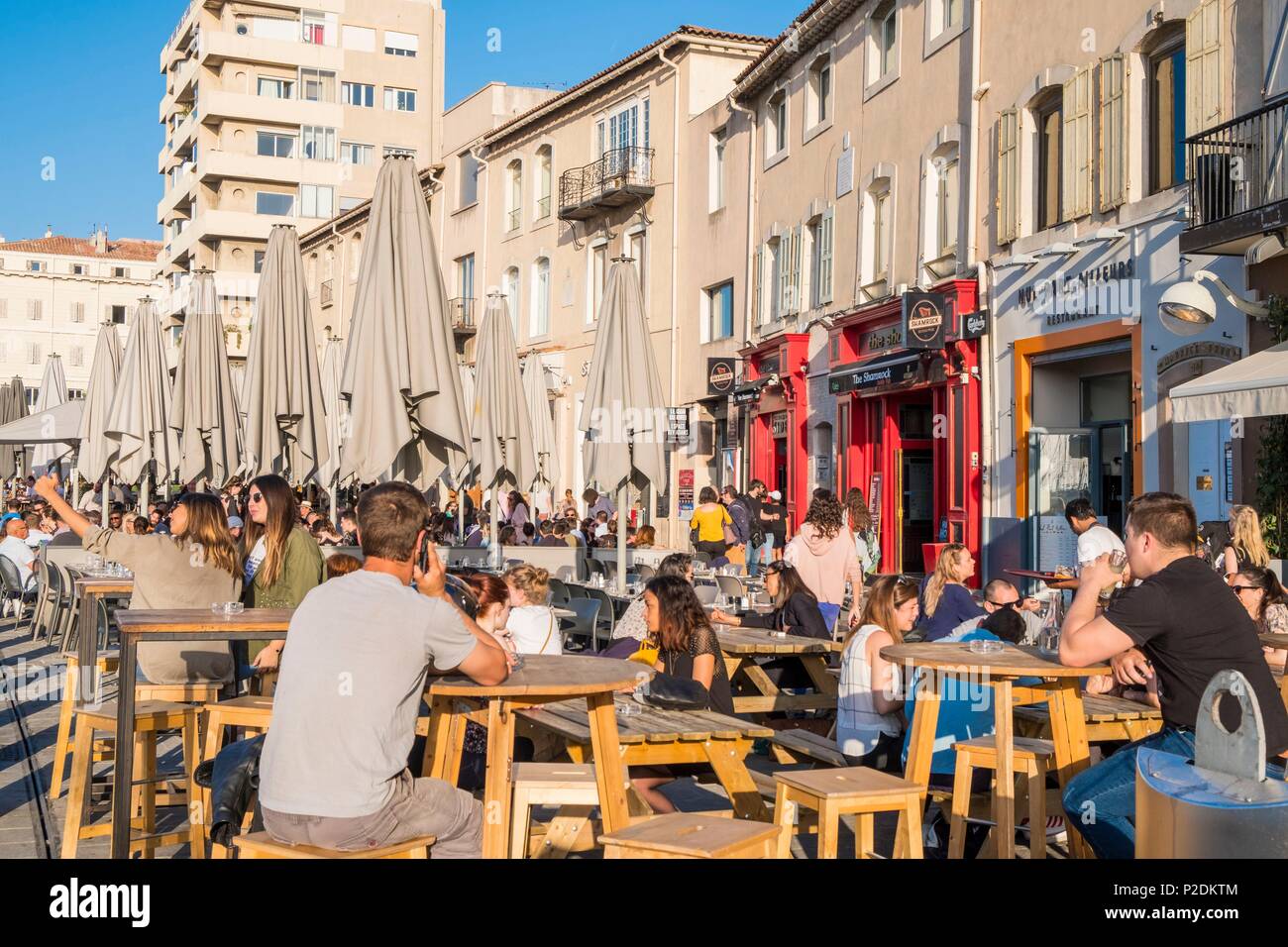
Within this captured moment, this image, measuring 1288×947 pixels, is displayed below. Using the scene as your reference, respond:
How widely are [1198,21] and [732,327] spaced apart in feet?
49.6

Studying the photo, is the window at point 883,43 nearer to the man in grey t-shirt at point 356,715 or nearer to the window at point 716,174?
the window at point 716,174

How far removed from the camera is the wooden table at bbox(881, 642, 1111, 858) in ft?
18.9

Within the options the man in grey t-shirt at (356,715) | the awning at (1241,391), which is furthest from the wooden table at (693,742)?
the awning at (1241,391)

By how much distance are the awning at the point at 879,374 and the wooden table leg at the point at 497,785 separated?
55.5 feet

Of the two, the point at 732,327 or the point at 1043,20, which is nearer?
the point at 1043,20

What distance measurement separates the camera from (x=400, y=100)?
62.7m

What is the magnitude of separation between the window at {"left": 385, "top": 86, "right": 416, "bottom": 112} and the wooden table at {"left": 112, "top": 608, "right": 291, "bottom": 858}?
193 ft

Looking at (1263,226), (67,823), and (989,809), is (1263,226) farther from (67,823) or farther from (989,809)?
(67,823)

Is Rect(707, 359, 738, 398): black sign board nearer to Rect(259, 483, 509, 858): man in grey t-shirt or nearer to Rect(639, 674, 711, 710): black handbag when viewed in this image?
Rect(639, 674, 711, 710): black handbag

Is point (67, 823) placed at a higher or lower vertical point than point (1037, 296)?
lower

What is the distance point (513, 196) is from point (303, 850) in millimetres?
35994

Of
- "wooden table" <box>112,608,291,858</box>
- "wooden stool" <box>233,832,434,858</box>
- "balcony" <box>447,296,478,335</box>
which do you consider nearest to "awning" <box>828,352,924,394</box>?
"wooden table" <box>112,608,291,858</box>

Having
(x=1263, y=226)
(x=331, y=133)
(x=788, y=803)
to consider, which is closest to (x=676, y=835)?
(x=788, y=803)

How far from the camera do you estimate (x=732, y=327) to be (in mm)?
29578
